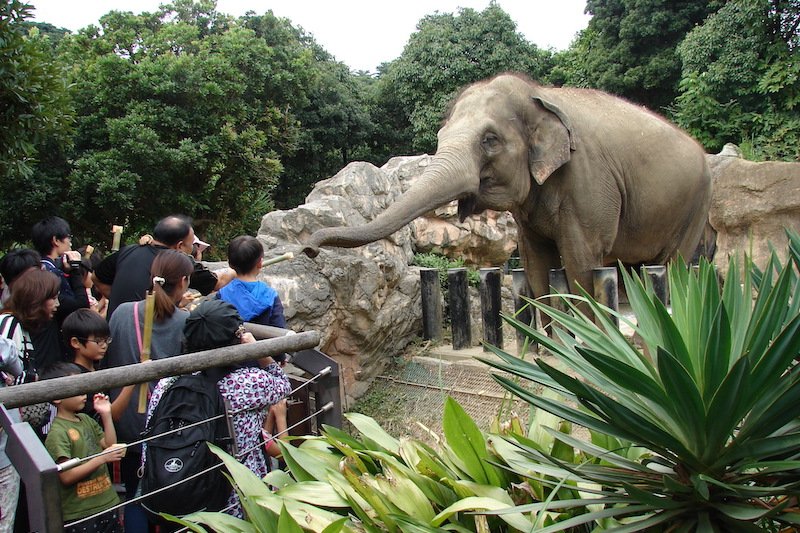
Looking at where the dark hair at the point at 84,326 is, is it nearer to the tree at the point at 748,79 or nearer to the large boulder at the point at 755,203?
the large boulder at the point at 755,203

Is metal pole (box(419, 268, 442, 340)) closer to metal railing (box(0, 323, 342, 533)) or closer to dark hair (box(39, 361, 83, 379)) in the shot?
metal railing (box(0, 323, 342, 533))

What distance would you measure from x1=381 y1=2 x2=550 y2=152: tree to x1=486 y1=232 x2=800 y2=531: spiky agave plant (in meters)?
17.9

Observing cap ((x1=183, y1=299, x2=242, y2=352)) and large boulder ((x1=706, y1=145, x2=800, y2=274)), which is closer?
cap ((x1=183, y1=299, x2=242, y2=352))

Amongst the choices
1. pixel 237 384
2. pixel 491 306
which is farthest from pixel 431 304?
pixel 237 384

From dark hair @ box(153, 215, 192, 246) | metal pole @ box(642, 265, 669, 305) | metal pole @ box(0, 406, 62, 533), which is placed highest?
dark hair @ box(153, 215, 192, 246)

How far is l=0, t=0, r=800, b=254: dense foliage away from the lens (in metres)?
11.1

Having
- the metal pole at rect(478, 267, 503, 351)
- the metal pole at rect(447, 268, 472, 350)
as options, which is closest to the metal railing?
the metal pole at rect(478, 267, 503, 351)

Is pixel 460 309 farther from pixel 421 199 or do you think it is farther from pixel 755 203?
pixel 755 203

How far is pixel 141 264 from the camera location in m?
3.71

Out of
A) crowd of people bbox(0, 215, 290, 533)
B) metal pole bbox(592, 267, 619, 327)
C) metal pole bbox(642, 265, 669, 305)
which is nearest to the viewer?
crowd of people bbox(0, 215, 290, 533)

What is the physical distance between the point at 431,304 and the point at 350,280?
3.49 ft

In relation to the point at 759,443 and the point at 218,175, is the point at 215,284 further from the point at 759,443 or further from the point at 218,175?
the point at 218,175

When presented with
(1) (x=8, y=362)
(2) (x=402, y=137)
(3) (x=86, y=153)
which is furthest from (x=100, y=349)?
(2) (x=402, y=137)

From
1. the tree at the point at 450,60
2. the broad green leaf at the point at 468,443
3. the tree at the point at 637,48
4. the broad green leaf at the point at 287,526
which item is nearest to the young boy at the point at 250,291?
the broad green leaf at the point at 468,443
